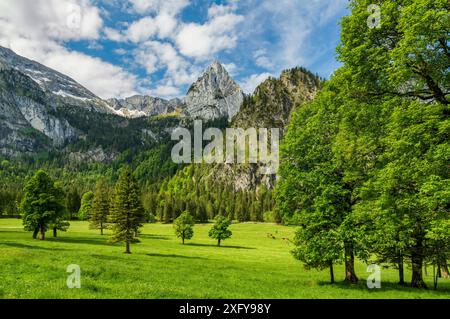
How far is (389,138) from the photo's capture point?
14.9 metres

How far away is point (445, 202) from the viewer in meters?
12.9

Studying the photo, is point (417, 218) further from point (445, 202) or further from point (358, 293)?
point (358, 293)

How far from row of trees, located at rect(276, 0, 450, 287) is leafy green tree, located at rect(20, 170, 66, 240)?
6130 cm

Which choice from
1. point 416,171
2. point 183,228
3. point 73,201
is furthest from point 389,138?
point 73,201

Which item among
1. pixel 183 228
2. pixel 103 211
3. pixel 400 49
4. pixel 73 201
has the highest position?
pixel 400 49

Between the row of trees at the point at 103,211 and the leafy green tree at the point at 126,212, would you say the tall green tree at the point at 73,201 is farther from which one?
the leafy green tree at the point at 126,212

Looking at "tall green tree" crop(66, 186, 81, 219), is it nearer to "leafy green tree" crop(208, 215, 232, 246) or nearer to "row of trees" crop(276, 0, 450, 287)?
"leafy green tree" crop(208, 215, 232, 246)

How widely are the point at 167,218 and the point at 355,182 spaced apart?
15037 cm

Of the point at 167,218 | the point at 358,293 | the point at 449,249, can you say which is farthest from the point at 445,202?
the point at 167,218

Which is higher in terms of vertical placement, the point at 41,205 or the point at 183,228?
the point at 41,205

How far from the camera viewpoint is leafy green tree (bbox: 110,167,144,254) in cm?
5487

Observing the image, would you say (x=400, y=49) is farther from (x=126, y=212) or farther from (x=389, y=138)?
(x=126, y=212)

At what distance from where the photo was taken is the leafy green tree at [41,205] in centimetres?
6444

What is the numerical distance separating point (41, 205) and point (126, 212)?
77.9ft
